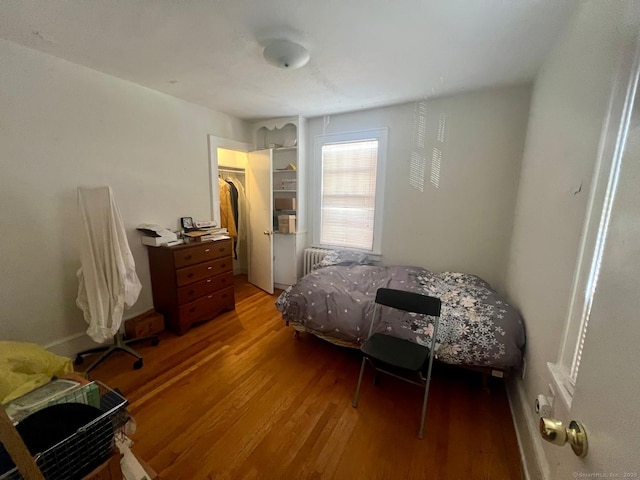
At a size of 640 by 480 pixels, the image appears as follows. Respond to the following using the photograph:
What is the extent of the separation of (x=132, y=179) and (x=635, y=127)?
3.16 m

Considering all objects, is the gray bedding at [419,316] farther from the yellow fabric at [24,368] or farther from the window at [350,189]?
the yellow fabric at [24,368]

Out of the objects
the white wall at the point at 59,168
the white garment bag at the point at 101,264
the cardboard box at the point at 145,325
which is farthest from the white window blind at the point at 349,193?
the white garment bag at the point at 101,264

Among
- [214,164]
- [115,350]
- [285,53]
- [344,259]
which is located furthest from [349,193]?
[115,350]

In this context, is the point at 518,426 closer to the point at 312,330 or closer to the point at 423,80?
the point at 312,330

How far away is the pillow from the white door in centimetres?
257

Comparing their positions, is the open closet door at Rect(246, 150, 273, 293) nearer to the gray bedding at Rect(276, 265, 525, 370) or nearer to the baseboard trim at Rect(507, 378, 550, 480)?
the gray bedding at Rect(276, 265, 525, 370)

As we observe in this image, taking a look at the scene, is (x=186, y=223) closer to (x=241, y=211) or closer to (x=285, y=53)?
(x=241, y=211)

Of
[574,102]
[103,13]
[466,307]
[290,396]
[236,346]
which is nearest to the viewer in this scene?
[574,102]

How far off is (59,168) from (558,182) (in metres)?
3.49

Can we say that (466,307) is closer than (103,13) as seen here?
No

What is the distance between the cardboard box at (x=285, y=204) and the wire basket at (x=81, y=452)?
2.89 metres

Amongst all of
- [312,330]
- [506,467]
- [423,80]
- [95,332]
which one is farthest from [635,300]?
[95,332]

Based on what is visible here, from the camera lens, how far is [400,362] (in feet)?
5.26

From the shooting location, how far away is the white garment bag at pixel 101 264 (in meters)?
1.84
